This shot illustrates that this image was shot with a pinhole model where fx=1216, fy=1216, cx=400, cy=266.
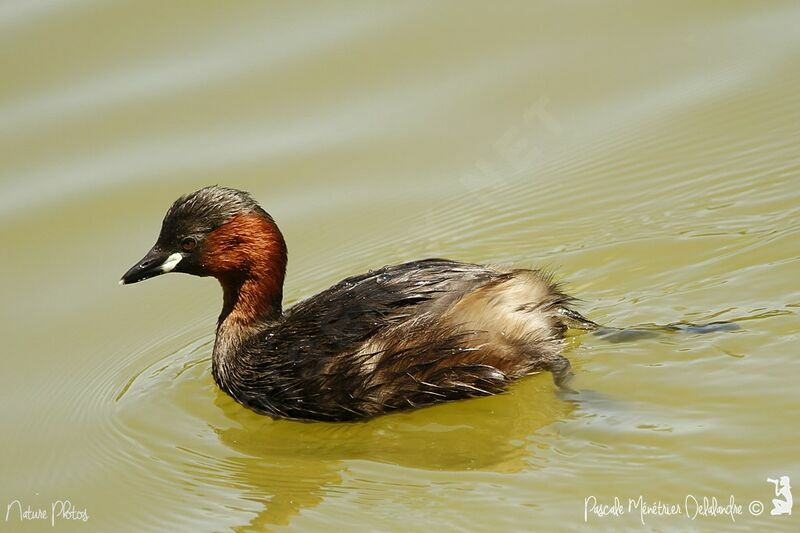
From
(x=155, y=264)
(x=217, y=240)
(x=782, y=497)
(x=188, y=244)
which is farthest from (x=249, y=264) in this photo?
(x=782, y=497)

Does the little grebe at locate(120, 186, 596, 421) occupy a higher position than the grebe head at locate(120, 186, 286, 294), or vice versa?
the grebe head at locate(120, 186, 286, 294)

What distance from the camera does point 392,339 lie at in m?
5.71

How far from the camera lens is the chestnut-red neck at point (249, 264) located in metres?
6.23

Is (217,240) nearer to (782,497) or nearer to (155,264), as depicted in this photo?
(155,264)

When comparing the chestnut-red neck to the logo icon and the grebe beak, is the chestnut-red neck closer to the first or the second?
the grebe beak

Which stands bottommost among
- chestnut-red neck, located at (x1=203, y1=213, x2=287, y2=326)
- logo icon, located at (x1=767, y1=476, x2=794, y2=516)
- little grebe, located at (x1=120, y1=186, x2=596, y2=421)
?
logo icon, located at (x1=767, y1=476, x2=794, y2=516)

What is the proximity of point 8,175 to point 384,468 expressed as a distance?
4106 millimetres

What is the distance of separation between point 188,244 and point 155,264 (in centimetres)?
21

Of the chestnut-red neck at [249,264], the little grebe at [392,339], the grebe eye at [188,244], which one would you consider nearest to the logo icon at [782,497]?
the little grebe at [392,339]

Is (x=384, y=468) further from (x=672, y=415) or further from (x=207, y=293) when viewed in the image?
(x=207, y=293)

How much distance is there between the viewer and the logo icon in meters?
4.41

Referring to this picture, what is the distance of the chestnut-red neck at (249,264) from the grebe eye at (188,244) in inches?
2.7

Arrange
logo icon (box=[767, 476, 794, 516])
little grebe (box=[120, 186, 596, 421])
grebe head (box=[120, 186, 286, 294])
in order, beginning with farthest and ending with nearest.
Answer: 1. grebe head (box=[120, 186, 286, 294])
2. little grebe (box=[120, 186, 596, 421])
3. logo icon (box=[767, 476, 794, 516])

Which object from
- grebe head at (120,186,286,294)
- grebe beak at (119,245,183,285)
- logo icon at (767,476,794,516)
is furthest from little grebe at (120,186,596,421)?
logo icon at (767,476,794,516)
